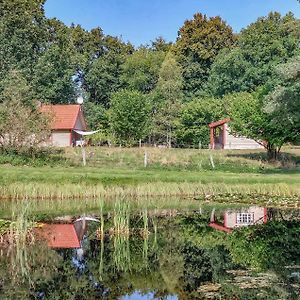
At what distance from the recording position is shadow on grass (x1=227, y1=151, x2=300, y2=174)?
35.9 m

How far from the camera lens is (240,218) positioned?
842 inches

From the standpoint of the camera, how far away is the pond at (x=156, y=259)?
11320mm

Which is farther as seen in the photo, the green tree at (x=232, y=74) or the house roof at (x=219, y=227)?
the green tree at (x=232, y=74)

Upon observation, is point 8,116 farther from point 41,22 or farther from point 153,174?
point 41,22

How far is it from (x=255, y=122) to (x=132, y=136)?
14.2 metres

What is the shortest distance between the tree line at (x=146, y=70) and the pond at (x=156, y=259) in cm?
2302

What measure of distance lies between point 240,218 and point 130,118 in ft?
94.0

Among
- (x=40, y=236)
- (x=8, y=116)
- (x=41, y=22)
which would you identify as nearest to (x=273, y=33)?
(x=41, y=22)

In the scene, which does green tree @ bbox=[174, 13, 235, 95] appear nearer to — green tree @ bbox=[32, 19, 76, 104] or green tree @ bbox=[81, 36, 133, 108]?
green tree @ bbox=[81, 36, 133, 108]

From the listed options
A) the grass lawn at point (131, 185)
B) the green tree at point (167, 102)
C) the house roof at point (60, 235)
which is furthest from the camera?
the green tree at point (167, 102)

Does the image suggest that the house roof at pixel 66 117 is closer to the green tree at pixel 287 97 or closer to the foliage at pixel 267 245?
the green tree at pixel 287 97

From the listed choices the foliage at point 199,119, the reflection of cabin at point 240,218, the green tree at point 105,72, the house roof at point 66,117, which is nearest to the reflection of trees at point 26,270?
the reflection of cabin at point 240,218

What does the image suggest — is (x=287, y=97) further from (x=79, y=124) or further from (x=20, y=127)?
(x=79, y=124)

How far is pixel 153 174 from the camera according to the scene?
29.0 meters
